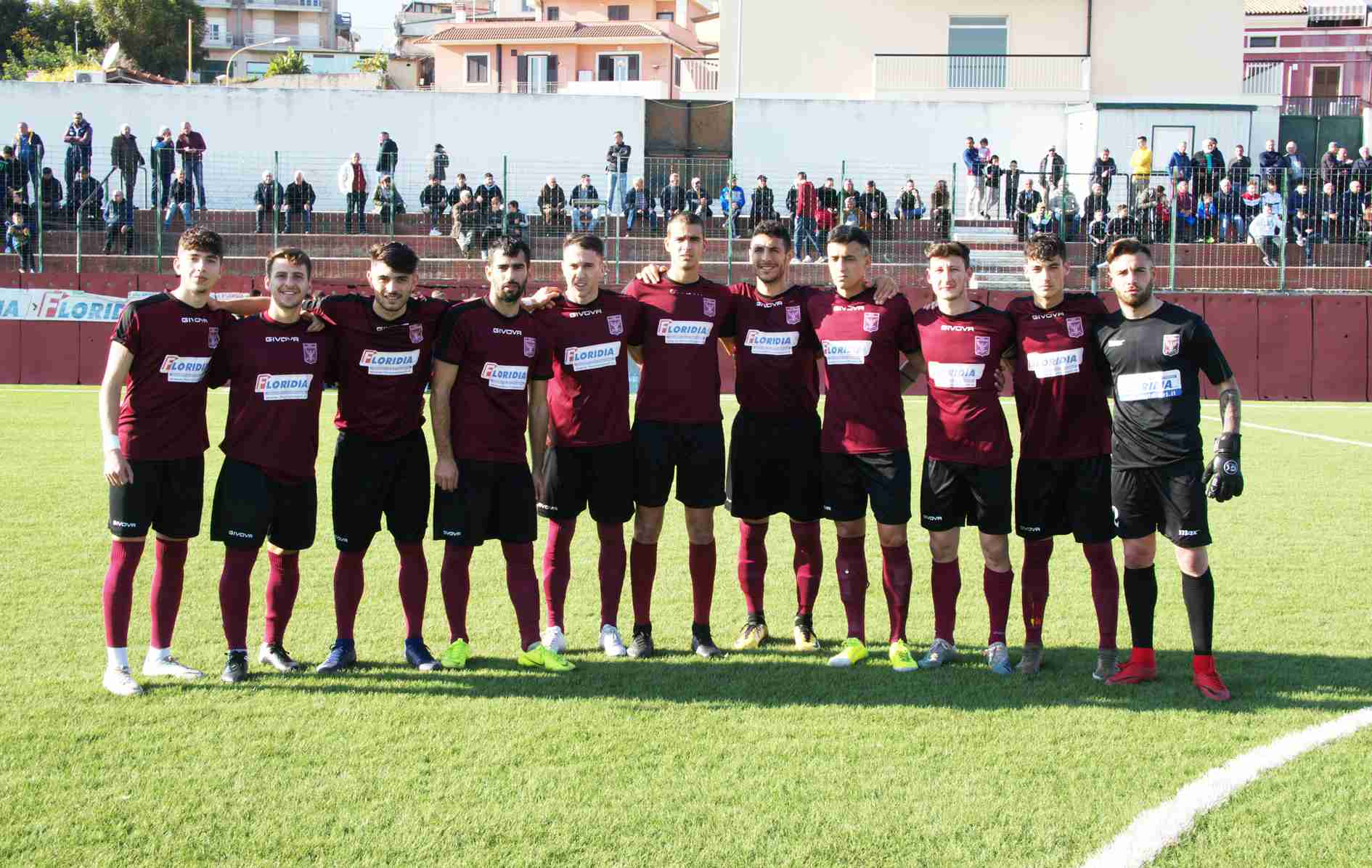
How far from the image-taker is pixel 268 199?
25.0 meters

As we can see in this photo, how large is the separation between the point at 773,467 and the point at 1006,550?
127cm

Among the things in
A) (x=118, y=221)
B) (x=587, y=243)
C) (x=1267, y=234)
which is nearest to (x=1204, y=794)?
(x=587, y=243)

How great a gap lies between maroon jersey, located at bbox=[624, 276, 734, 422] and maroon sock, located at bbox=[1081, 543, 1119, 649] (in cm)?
202

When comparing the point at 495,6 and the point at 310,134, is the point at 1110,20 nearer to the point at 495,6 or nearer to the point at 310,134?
the point at 310,134

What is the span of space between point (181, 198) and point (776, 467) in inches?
850

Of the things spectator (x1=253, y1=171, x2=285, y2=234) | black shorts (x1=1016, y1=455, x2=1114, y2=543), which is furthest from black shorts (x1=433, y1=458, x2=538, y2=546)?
spectator (x1=253, y1=171, x2=285, y2=234)

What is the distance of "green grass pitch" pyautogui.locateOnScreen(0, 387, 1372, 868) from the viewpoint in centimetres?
427

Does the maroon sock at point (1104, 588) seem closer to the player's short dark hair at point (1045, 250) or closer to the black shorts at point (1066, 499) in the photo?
the black shorts at point (1066, 499)

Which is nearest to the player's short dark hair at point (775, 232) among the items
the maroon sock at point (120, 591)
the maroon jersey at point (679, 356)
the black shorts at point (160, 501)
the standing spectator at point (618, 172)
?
the maroon jersey at point (679, 356)

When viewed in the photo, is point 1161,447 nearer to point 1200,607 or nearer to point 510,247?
point 1200,607

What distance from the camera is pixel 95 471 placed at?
12.2m

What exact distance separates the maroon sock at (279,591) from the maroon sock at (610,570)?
1.54 m

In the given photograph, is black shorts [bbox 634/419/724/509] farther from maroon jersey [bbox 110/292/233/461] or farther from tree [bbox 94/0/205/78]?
tree [bbox 94/0/205/78]

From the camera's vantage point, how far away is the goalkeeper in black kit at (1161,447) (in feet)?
19.6
